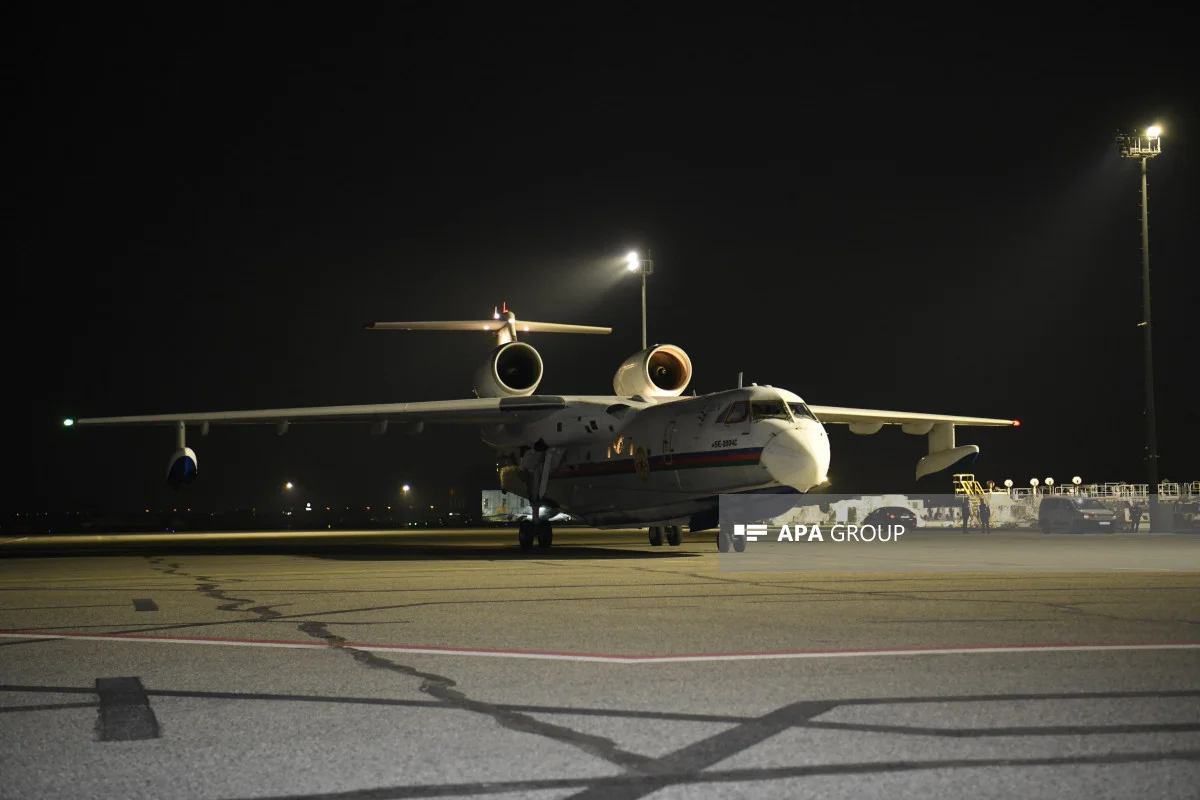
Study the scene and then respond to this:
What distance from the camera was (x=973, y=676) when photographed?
241 inches

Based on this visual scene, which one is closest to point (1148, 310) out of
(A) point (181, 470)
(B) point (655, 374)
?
(B) point (655, 374)

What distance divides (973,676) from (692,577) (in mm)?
8381

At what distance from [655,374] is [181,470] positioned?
429 inches

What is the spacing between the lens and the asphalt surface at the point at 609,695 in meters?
4.09

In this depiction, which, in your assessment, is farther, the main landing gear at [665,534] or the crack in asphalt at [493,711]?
the main landing gear at [665,534]

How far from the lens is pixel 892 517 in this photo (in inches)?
1485

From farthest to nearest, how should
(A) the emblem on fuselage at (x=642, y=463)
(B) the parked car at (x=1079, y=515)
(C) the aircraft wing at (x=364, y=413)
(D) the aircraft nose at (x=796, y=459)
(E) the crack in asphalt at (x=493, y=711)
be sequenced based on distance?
(B) the parked car at (x=1079, y=515), (C) the aircraft wing at (x=364, y=413), (A) the emblem on fuselage at (x=642, y=463), (D) the aircraft nose at (x=796, y=459), (E) the crack in asphalt at (x=493, y=711)

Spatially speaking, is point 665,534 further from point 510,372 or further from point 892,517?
point 892,517

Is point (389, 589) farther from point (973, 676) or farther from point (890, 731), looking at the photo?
point (890, 731)

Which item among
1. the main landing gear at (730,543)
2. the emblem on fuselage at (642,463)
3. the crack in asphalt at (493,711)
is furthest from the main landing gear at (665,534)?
the crack in asphalt at (493,711)

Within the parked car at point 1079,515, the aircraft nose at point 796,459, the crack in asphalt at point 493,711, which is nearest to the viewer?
the crack in asphalt at point 493,711

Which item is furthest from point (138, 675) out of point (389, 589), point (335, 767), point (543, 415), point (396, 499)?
point (396, 499)

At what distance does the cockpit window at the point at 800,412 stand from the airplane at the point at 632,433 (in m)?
0.03

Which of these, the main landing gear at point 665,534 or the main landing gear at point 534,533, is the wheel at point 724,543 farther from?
the main landing gear at point 534,533
